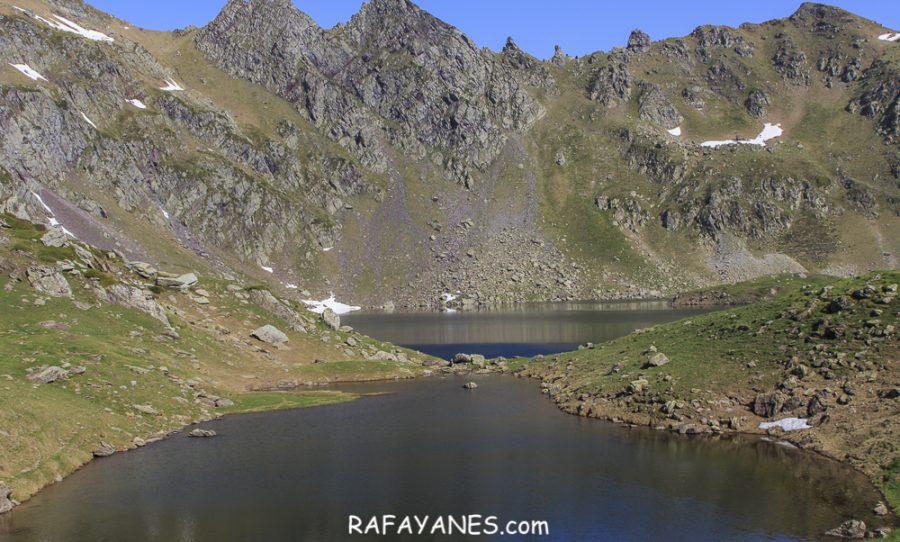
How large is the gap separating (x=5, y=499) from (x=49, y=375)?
17.7 metres

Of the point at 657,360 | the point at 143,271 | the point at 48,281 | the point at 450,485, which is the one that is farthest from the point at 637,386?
the point at 143,271

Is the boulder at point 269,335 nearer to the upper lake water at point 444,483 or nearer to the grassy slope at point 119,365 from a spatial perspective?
the grassy slope at point 119,365

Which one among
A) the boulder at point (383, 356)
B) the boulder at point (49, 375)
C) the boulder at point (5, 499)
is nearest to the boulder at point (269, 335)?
the boulder at point (383, 356)

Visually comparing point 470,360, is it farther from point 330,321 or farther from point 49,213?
point 49,213

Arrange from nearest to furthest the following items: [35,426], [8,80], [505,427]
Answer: [35,426], [505,427], [8,80]

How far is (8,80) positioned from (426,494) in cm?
20888

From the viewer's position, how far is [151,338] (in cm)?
7656

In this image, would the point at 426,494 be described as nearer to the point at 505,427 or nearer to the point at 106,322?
the point at 505,427

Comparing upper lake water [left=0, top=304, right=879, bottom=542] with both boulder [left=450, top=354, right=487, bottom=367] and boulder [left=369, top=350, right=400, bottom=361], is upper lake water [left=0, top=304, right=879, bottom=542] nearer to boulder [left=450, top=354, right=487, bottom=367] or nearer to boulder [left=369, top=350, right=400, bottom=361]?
boulder [left=450, top=354, right=487, bottom=367]

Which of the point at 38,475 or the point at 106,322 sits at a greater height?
the point at 106,322

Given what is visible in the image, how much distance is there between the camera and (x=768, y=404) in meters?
56.5

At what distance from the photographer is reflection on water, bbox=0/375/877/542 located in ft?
123

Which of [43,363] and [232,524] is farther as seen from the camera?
[43,363]

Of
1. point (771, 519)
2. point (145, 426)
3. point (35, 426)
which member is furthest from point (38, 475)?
point (771, 519)
